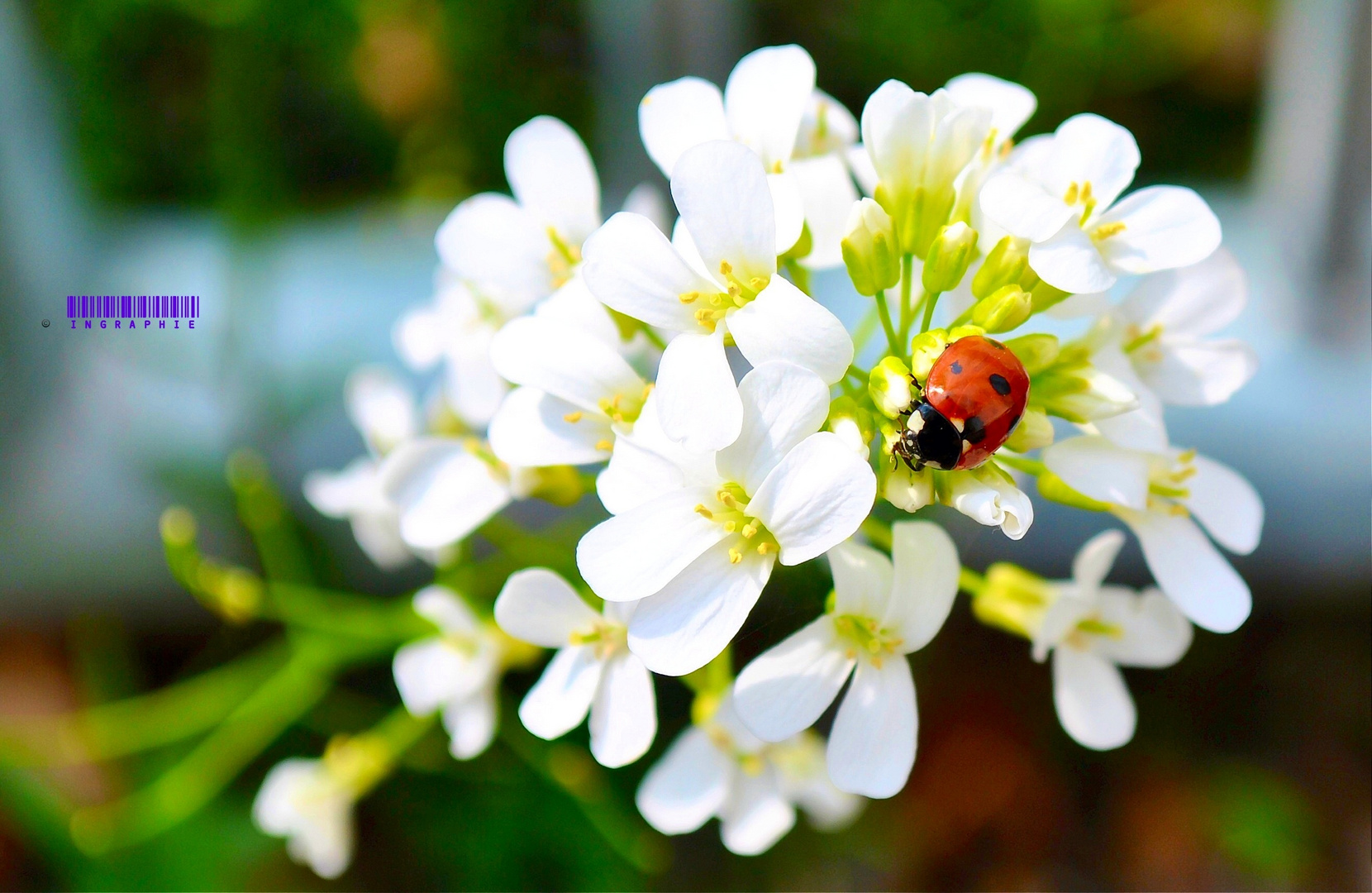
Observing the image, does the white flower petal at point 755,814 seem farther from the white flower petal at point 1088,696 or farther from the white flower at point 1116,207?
the white flower at point 1116,207

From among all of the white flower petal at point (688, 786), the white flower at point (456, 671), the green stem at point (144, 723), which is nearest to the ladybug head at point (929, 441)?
the white flower petal at point (688, 786)

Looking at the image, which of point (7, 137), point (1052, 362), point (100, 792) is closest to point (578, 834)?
point (100, 792)

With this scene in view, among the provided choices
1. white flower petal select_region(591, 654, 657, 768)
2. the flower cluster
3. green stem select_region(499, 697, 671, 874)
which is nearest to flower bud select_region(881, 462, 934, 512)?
the flower cluster

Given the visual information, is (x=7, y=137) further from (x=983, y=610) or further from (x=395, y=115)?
(x=983, y=610)

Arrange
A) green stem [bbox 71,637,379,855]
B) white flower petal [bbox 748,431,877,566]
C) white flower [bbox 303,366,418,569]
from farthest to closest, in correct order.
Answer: green stem [bbox 71,637,379,855]
white flower [bbox 303,366,418,569]
white flower petal [bbox 748,431,877,566]

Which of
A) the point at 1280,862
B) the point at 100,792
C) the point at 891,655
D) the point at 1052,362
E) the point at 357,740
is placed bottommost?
the point at 100,792

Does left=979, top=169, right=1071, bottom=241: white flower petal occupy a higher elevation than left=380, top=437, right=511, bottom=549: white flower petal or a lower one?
higher

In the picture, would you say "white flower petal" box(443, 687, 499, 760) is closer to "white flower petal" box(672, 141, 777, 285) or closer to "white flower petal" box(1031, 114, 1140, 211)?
"white flower petal" box(672, 141, 777, 285)
